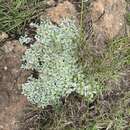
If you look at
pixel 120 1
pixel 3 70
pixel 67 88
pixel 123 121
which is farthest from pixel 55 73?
pixel 120 1

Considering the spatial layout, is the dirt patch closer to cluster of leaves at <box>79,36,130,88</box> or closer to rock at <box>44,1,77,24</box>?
rock at <box>44,1,77,24</box>

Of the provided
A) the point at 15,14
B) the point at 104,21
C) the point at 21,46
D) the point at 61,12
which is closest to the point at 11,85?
the point at 21,46

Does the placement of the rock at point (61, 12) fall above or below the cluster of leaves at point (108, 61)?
above

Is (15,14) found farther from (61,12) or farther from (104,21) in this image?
(104,21)

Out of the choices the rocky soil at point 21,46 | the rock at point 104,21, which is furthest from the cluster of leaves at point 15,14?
the rock at point 104,21

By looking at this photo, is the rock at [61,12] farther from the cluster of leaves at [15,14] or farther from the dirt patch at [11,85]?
the dirt patch at [11,85]

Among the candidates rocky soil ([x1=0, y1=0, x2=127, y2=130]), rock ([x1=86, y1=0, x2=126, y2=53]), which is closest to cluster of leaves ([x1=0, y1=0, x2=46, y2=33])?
rocky soil ([x1=0, y1=0, x2=127, y2=130])

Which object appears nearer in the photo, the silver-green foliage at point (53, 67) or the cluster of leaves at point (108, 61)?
the silver-green foliage at point (53, 67)
